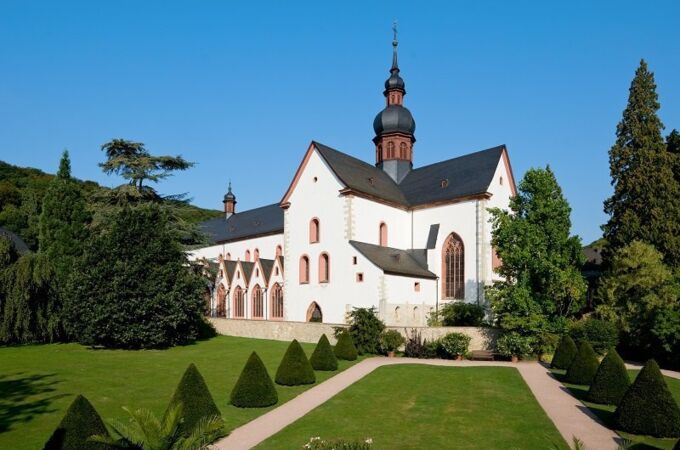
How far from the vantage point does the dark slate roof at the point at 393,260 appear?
34178 millimetres

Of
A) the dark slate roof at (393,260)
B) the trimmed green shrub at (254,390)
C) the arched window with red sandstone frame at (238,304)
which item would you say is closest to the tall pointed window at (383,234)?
the dark slate roof at (393,260)

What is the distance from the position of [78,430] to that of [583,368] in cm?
1808

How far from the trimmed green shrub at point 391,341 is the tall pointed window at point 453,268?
1078 cm

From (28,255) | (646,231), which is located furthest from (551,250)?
(28,255)

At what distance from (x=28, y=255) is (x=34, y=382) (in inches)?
572

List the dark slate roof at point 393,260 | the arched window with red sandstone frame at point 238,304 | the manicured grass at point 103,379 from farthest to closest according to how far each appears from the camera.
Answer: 1. the arched window with red sandstone frame at point 238,304
2. the dark slate roof at point 393,260
3. the manicured grass at point 103,379

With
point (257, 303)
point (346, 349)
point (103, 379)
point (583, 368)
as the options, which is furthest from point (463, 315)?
point (103, 379)

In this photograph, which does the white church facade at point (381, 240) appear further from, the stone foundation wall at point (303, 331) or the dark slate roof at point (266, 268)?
the stone foundation wall at point (303, 331)

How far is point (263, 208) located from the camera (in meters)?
59.8

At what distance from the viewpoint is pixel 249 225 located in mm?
57531

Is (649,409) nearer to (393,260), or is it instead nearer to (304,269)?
(393,260)

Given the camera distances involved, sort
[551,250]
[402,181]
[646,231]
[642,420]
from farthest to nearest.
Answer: [402,181] < [646,231] < [551,250] < [642,420]

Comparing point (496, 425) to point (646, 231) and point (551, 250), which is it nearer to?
point (551, 250)

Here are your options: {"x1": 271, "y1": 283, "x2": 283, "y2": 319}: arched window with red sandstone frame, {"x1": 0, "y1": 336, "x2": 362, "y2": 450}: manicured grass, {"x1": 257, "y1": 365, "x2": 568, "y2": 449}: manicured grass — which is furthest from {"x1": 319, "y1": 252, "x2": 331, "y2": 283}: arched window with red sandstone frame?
{"x1": 257, "y1": 365, "x2": 568, "y2": 449}: manicured grass
